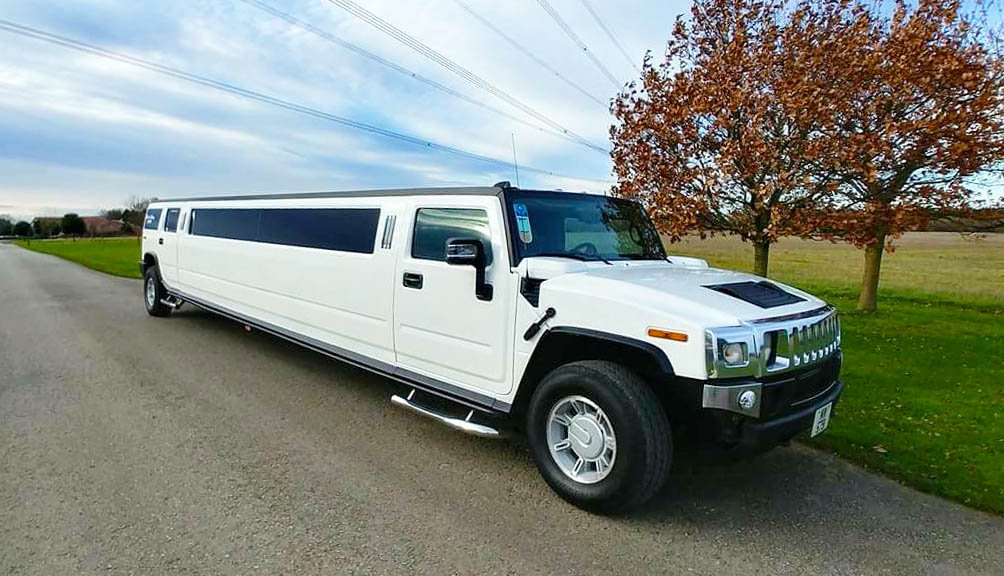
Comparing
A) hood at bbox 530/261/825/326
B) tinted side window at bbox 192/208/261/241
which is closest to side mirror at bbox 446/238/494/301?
hood at bbox 530/261/825/326

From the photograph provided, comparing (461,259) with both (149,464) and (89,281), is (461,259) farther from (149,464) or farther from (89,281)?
(89,281)

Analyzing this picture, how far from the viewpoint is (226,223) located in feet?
24.5

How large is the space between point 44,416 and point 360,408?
2561mm

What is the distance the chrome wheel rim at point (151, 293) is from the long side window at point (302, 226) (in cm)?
252

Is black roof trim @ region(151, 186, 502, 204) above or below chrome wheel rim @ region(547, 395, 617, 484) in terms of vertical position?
above

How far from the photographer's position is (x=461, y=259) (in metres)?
3.78

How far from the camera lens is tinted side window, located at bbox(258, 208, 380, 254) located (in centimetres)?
500

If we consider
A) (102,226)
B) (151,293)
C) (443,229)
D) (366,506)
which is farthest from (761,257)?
(102,226)

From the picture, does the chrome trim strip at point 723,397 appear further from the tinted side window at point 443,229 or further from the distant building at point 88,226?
the distant building at point 88,226

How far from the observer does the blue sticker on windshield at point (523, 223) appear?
155 inches

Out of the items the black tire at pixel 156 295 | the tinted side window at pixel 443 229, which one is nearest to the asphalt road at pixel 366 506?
the tinted side window at pixel 443 229

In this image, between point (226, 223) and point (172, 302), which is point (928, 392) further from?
point (172, 302)

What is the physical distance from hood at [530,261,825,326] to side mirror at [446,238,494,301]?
1.20 ft

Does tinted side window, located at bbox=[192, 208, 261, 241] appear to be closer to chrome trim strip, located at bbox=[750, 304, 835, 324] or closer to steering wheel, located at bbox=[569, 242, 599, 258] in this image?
steering wheel, located at bbox=[569, 242, 599, 258]
